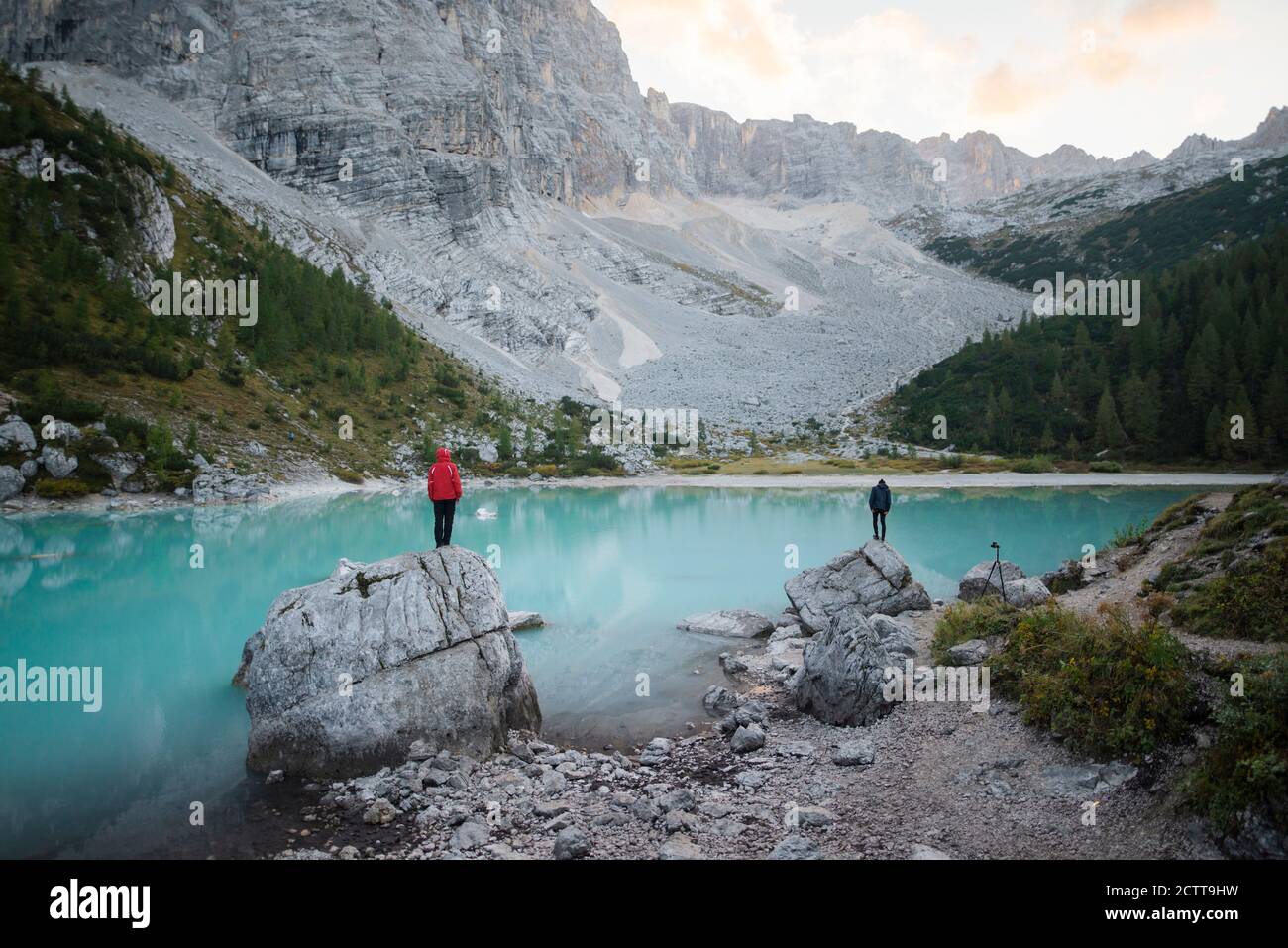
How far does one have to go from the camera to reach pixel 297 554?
29.2 metres

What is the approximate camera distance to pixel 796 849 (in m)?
7.42

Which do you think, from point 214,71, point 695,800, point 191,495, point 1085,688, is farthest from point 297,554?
point 214,71

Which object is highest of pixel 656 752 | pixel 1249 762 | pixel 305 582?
pixel 1249 762

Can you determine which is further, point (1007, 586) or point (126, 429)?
point (126, 429)

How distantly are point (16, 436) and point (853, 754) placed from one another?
48120mm

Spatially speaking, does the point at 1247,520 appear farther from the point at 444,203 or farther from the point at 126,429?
the point at 444,203

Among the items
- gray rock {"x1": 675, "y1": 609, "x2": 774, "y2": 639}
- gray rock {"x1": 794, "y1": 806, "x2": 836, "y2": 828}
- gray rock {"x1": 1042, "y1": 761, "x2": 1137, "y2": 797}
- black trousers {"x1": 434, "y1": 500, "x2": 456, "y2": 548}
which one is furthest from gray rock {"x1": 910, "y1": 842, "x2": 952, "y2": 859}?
gray rock {"x1": 675, "y1": 609, "x2": 774, "y2": 639}

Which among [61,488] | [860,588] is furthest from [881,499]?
[61,488]

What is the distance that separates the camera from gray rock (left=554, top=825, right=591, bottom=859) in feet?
24.6

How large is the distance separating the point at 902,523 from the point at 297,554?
3090 cm

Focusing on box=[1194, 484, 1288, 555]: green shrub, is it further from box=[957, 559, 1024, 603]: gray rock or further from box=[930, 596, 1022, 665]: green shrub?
box=[930, 596, 1022, 665]: green shrub

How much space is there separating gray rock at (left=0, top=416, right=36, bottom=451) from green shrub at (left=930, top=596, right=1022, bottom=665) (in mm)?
47974

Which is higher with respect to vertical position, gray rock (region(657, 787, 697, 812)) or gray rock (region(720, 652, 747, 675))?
gray rock (region(657, 787, 697, 812))

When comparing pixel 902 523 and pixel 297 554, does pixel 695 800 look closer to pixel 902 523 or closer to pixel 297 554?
pixel 297 554
